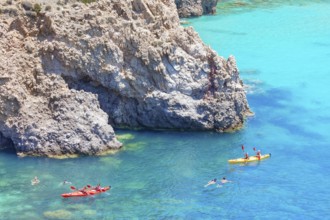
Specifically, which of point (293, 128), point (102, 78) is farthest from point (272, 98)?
point (102, 78)

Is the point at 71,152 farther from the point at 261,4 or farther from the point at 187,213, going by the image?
the point at 261,4

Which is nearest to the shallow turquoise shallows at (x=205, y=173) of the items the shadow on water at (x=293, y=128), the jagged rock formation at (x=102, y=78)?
the shadow on water at (x=293, y=128)

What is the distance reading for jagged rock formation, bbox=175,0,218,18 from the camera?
4188 inches

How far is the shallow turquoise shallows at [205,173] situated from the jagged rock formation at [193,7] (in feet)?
121

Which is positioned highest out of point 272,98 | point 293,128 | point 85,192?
point 272,98

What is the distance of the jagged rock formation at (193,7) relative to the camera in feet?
349

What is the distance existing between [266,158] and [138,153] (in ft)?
36.4

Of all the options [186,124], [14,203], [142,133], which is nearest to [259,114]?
[186,124]

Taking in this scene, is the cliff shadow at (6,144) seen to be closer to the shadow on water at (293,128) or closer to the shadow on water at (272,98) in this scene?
the shadow on water at (293,128)

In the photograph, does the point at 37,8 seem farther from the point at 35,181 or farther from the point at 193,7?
Answer: the point at 193,7

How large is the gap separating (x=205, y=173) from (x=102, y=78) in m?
13.1

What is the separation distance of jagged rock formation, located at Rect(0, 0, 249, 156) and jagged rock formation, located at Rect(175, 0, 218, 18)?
150ft

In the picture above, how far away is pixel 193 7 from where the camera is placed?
10719cm

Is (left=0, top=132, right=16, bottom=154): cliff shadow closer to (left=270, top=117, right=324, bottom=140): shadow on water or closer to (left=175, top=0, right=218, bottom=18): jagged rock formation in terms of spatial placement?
(left=270, top=117, right=324, bottom=140): shadow on water
